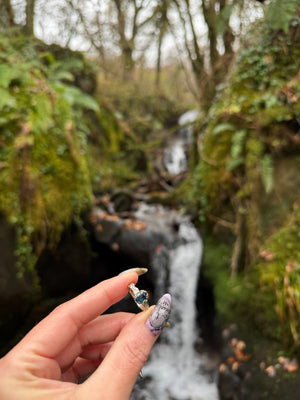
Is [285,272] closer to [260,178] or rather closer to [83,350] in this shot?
[260,178]

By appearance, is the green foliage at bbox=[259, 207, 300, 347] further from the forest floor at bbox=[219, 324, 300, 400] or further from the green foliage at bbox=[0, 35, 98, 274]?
the green foliage at bbox=[0, 35, 98, 274]

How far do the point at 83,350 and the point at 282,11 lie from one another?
4.69 m

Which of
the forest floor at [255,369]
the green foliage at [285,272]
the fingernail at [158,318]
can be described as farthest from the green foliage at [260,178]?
the fingernail at [158,318]

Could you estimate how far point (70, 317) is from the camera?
1.20 meters

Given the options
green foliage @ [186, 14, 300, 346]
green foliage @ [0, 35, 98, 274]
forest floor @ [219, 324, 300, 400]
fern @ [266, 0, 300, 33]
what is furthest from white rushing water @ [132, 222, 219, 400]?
fern @ [266, 0, 300, 33]

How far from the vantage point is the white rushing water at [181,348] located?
11.1 feet

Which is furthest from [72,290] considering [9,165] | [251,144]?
[251,144]

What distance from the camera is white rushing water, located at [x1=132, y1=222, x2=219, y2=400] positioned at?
11.1 feet

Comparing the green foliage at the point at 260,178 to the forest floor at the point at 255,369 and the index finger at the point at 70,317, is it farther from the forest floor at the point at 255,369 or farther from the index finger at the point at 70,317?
the index finger at the point at 70,317

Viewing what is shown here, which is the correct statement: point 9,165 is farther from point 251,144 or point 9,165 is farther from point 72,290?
point 251,144

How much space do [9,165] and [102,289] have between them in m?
3.35

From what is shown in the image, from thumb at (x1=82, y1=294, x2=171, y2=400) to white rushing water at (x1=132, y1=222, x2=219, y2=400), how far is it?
2.03 meters

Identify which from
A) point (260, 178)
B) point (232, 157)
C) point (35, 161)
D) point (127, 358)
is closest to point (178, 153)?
point (232, 157)

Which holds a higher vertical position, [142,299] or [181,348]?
[142,299]
